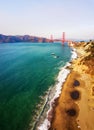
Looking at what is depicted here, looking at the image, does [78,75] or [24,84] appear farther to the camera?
[78,75]

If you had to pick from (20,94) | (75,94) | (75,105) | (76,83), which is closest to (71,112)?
(75,105)

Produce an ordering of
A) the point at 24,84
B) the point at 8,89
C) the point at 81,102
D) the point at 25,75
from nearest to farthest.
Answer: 1. the point at 81,102
2. the point at 8,89
3. the point at 24,84
4. the point at 25,75

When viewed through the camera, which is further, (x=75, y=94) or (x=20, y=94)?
(x=75, y=94)

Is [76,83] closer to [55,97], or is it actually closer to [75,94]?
[75,94]

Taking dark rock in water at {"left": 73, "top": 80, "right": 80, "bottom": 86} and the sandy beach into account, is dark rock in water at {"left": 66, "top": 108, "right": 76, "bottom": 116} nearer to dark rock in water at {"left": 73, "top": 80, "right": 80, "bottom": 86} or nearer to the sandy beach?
the sandy beach

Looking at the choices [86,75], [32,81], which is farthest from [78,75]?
[32,81]

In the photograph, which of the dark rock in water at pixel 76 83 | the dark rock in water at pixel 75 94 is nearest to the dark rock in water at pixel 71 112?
the dark rock in water at pixel 75 94

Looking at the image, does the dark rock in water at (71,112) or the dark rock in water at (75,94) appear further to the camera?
the dark rock in water at (75,94)

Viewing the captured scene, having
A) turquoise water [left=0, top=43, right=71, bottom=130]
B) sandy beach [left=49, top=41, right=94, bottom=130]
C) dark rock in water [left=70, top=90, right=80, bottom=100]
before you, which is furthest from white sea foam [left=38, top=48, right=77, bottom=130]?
dark rock in water [left=70, top=90, right=80, bottom=100]

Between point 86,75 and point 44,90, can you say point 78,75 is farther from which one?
point 44,90

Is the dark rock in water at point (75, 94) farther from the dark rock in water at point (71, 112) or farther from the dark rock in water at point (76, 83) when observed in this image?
the dark rock in water at point (71, 112)

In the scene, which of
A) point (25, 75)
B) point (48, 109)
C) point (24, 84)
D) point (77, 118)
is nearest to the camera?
point (77, 118)
